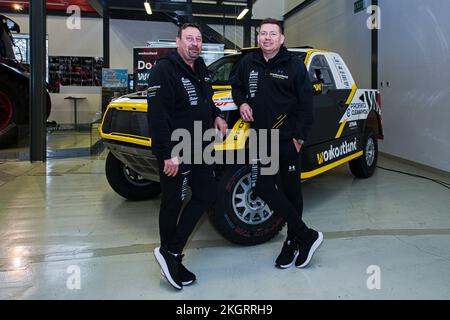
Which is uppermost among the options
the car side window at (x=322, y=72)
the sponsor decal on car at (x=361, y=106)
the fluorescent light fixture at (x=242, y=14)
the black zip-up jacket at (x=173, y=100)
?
the fluorescent light fixture at (x=242, y=14)

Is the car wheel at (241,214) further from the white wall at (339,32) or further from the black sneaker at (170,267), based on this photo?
the white wall at (339,32)

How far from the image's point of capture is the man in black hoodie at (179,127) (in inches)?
91.9

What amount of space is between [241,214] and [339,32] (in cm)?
817

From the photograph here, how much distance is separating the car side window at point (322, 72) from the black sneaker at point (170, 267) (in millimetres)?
2630

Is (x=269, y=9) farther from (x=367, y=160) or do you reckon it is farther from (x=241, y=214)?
(x=241, y=214)

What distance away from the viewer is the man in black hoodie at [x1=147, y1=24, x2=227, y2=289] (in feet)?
7.65

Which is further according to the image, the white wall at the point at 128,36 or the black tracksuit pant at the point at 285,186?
the white wall at the point at 128,36

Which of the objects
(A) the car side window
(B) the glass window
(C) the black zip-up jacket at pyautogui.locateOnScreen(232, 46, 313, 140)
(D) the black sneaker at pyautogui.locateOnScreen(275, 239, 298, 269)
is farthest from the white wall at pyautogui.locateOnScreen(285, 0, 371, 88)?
(D) the black sneaker at pyautogui.locateOnScreen(275, 239, 298, 269)

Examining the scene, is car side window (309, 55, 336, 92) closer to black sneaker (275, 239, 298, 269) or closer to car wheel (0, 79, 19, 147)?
black sneaker (275, 239, 298, 269)

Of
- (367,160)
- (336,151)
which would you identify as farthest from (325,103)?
(367,160)

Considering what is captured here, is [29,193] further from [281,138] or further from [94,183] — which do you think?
[281,138]

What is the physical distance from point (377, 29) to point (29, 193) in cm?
696

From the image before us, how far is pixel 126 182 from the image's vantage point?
462 centimetres

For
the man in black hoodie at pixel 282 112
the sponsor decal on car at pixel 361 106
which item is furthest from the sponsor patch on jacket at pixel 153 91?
the sponsor decal on car at pixel 361 106
